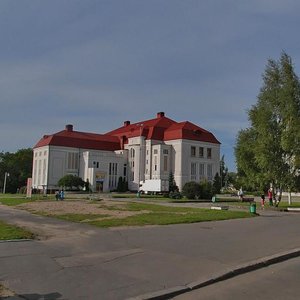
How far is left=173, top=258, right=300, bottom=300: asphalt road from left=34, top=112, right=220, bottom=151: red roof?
8432 centimetres

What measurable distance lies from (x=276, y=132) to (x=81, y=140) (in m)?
64.8

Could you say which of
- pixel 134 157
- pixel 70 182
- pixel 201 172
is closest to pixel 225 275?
pixel 70 182

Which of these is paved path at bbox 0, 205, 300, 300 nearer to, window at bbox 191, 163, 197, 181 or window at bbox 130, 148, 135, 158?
window at bbox 191, 163, 197, 181

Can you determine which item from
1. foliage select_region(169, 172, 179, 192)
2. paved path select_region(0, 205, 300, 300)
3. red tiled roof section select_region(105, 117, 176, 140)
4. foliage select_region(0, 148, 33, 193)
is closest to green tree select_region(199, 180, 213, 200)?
foliage select_region(169, 172, 179, 192)

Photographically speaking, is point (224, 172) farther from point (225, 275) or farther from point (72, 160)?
point (225, 275)

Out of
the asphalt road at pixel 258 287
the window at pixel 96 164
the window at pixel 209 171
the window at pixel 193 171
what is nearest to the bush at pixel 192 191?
the window at pixel 193 171

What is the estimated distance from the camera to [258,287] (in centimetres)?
848

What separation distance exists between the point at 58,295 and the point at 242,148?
37.3 meters

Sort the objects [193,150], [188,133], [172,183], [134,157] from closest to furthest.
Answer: [172,183]
[188,133]
[193,150]
[134,157]

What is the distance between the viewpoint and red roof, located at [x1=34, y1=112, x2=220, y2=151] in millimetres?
96306

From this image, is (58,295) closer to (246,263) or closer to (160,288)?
(160,288)

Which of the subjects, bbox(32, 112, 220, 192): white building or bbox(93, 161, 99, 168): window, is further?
→ bbox(93, 161, 99, 168): window

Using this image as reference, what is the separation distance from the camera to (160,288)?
8055 millimetres

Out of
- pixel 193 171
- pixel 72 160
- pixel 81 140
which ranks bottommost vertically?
pixel 193 171
